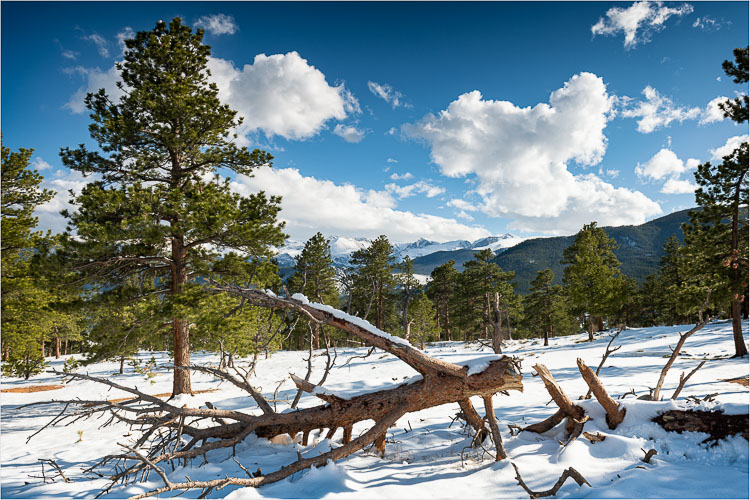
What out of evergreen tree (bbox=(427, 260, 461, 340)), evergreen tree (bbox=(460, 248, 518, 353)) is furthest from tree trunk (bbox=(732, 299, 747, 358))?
evergreen tree (bbox=(427, 260, 461, 340))

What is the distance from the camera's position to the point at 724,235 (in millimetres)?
13961

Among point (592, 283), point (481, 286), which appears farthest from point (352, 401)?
point (481, 286)

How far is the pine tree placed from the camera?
29.3 ft

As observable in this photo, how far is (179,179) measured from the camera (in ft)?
36.8

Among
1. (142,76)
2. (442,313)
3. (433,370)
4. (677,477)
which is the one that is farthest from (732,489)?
(442,313)

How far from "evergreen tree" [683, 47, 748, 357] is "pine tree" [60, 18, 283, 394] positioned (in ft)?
56.7

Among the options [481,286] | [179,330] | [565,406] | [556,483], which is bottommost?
[556,483]

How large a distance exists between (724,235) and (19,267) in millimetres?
28534

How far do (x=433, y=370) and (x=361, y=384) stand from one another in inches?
344

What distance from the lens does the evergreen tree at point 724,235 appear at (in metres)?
13.6

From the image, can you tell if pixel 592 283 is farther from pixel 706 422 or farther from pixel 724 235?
pixel 706 422

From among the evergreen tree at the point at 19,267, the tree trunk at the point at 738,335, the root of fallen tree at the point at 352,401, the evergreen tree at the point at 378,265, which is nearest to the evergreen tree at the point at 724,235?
the tree trunk at the point at 738,335

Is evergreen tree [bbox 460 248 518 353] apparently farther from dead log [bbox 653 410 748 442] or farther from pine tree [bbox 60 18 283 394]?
dead log [bbox 653 410 748 442]

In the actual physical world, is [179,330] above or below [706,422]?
above
